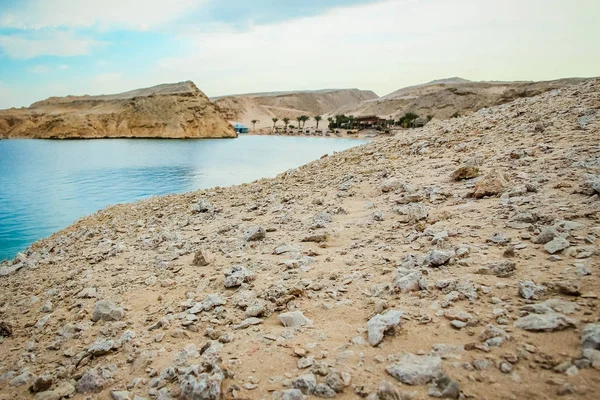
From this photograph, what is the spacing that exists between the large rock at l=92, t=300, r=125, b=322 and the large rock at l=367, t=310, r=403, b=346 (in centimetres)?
317

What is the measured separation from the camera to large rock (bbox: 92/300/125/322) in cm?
427

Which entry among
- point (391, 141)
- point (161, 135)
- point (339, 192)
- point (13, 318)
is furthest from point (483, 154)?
point (161, 135)

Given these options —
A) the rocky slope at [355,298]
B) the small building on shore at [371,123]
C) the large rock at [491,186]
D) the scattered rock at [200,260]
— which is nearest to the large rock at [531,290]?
the rocky slope at [355,298]

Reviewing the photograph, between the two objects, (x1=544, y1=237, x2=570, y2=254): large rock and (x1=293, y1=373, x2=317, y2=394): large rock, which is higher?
(x1=544, y1=237, x2=570, y2=254): large rock

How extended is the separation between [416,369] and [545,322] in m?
1.02

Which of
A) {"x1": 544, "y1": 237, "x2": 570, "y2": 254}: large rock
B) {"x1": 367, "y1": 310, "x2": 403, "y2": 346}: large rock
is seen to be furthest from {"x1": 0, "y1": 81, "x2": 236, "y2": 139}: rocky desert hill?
{"x1": 544, "y1": 237, "x2": 570, "y2": 254}: large rock

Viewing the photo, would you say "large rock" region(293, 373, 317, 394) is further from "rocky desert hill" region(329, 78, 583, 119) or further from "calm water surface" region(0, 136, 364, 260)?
"rocky desert hill" region(329, 78, 583, 119)

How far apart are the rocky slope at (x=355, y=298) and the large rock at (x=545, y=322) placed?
1 centimetres

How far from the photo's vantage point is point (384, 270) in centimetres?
402

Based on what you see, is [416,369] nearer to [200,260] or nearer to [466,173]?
[200,260]

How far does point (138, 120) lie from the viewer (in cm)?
9806

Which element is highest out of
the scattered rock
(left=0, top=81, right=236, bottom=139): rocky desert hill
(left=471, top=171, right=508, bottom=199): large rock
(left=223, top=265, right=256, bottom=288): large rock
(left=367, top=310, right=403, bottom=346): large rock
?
(left=0, top=81, right=236, bottom=139): rocky desert hill

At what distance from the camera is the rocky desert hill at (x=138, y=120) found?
9650 cm

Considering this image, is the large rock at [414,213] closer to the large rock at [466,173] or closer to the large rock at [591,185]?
the large rock at [466,173]
